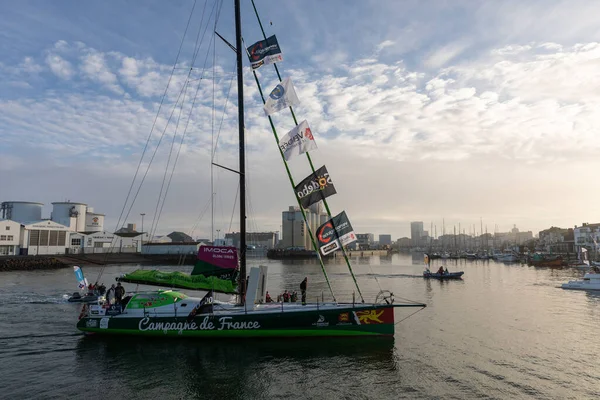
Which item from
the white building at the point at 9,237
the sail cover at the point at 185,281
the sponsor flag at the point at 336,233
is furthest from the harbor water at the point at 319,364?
the white building at the point at 9,237

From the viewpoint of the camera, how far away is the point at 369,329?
790 inches

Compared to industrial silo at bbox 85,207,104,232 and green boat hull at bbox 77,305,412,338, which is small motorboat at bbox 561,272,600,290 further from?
industrial silo at bbox 85,207,104,232

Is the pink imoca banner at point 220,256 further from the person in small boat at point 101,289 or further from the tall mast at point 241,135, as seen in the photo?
the person in small boat at point 101,289

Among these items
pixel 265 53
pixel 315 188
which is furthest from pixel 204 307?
pixel 265 53

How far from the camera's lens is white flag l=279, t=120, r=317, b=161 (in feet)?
68.1

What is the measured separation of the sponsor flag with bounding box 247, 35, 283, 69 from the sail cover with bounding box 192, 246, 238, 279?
10760 millimetres

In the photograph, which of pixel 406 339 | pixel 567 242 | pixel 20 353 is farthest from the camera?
pixel 567 242

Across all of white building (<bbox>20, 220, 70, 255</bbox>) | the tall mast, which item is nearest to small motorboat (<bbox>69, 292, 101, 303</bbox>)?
the tall mast

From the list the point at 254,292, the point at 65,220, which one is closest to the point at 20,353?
the point at 254,292

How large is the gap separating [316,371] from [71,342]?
14332 mm

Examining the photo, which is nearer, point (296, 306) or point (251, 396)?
point (251, 396)

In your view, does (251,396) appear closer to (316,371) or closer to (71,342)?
(316,371)

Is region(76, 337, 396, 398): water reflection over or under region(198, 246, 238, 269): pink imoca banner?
under

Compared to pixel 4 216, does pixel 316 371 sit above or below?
below
